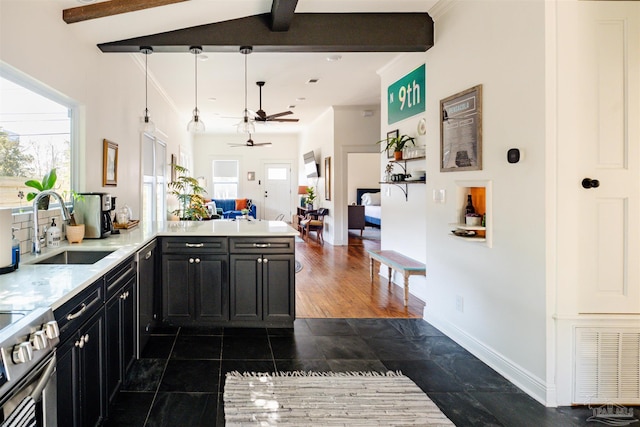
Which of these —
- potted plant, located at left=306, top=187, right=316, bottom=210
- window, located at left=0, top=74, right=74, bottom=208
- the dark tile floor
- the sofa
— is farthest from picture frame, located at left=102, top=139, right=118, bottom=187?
the sofa

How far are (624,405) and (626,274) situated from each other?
2.43 feet

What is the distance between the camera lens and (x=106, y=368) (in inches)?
75.7

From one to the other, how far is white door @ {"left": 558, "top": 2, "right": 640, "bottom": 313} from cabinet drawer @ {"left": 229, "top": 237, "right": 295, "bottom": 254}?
2.06m

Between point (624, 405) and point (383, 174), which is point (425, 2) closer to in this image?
point (383, 174)

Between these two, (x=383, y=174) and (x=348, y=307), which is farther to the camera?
(x=383, y=174)

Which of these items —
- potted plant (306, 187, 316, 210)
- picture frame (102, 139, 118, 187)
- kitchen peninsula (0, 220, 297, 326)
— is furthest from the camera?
potted plant (306, 187, 316, 210)

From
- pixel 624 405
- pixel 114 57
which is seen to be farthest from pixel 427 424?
pixel 114 57

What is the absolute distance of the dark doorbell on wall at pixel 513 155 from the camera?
7.66ft

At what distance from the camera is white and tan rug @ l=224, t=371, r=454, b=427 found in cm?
200

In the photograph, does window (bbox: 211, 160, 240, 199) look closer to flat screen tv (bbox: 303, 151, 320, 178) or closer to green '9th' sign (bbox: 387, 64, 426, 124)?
flat screen tv (bbox: 303, 151, 320, 178)

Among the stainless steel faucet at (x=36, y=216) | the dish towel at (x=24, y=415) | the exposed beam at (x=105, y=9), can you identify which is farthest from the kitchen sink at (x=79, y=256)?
the exposed beam at (x=105, y=9)

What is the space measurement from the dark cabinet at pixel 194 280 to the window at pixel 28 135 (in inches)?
39.8

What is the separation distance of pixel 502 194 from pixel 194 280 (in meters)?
2.48

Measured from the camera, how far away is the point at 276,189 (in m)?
11.9
